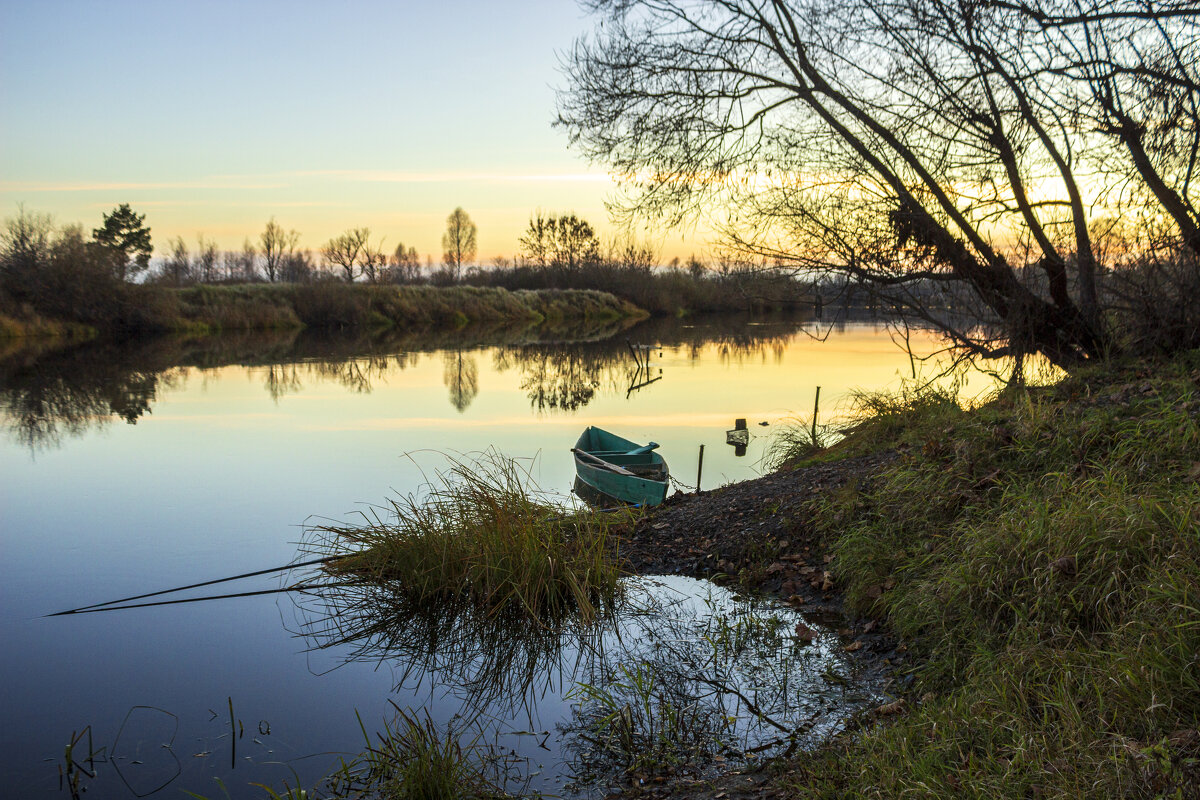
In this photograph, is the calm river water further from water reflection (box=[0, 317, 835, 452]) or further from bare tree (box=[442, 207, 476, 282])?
bare tree (box=[442, 207, 476, 282])

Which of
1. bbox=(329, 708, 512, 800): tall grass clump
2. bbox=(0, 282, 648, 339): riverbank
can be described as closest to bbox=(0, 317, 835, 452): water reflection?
bbox=(0, 282, 648, 339): riverbank

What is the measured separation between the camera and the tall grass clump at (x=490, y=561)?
23.0 feet

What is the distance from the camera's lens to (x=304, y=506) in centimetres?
1251

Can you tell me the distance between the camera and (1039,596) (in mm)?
4781

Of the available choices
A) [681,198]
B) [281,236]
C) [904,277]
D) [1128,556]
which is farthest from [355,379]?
[281,236]

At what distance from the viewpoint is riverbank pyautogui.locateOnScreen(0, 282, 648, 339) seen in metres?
41.0

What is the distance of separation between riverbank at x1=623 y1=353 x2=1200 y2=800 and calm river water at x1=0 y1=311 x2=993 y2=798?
843 mm

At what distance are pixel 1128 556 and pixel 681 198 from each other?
943 centimetres

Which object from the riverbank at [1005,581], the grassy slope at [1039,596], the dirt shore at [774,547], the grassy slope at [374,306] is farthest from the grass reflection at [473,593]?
the grassy slope at [374,306]

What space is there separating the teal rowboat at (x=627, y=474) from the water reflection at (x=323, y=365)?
10.0m

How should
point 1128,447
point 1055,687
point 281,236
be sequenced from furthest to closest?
point 281,236 < point 1128,447 < point 1055,687

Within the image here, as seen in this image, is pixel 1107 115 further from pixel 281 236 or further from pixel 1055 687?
pixel 281 236

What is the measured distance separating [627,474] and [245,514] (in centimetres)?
583

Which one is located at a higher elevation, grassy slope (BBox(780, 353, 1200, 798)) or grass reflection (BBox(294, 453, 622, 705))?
grassy slope (BBox(780, 353, 1200, 798))
